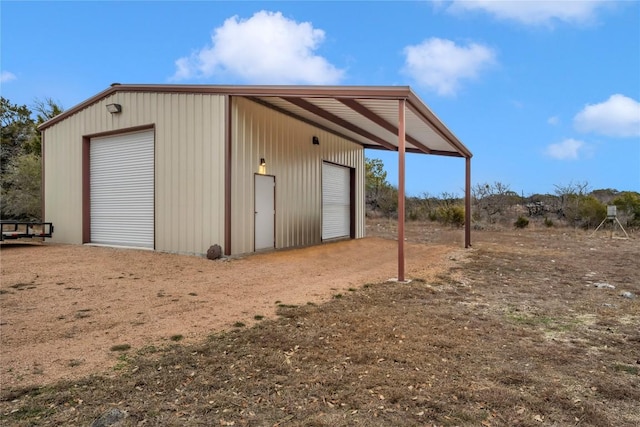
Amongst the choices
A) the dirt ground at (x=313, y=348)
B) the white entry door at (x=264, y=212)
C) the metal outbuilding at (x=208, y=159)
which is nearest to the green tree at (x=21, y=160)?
the metal outbuilding at (x=208, y=159)

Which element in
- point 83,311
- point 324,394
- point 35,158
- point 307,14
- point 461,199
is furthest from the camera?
point 461,199

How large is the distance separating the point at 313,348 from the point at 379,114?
6.37m

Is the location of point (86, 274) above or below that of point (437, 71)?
below

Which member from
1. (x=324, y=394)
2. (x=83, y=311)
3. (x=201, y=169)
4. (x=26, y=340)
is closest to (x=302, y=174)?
(x=201, y=169)

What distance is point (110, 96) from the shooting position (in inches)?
378

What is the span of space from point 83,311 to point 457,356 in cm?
383

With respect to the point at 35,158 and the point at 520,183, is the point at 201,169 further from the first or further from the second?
the point at 520,183

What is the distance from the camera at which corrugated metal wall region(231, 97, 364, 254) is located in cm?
841

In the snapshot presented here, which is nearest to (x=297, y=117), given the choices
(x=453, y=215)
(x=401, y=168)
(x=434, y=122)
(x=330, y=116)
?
(x=330, y=116)

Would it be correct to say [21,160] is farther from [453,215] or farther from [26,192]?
[453,215]

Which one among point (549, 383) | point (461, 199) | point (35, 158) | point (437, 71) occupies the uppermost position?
point (437, 71)

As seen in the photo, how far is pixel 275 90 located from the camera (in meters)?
7.72

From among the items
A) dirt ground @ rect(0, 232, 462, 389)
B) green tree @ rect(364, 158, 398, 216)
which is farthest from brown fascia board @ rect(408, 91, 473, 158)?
green tree @ rect(364, 158, 398, 216)

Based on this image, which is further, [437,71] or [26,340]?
[437,71]
